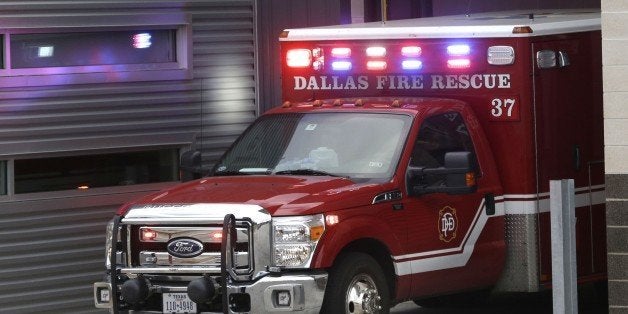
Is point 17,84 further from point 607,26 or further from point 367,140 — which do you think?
point 607,26

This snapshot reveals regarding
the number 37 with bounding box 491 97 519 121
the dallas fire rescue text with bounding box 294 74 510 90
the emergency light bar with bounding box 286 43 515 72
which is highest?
the emergency light bar with bounding box 286 43 515 72

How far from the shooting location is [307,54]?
1275 cm

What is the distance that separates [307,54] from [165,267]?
112 inches

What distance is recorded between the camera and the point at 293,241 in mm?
10273

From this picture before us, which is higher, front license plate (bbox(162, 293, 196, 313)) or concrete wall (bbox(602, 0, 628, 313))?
concrete wall (bbox(602, 0, 628, 313))

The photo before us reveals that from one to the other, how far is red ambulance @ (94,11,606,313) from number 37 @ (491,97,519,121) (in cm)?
1

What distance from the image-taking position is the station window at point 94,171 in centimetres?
1353

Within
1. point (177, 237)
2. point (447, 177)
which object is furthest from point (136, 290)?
point (447, 177)

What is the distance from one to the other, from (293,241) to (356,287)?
0.75m

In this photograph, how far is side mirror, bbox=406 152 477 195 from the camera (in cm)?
1106

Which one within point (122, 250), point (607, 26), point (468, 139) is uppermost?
point (607, 26)

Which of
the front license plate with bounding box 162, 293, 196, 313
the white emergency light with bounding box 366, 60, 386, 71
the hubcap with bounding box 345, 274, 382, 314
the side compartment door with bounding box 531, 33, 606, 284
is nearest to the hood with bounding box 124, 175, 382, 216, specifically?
the hubcap with bounding box 345, 274, 382, 314

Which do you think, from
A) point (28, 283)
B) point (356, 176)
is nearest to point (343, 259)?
point (356, 176)

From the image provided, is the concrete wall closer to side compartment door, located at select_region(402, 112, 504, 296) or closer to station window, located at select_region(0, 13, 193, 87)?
side compartment door, located at select_region(402, 112, 504, 296)
